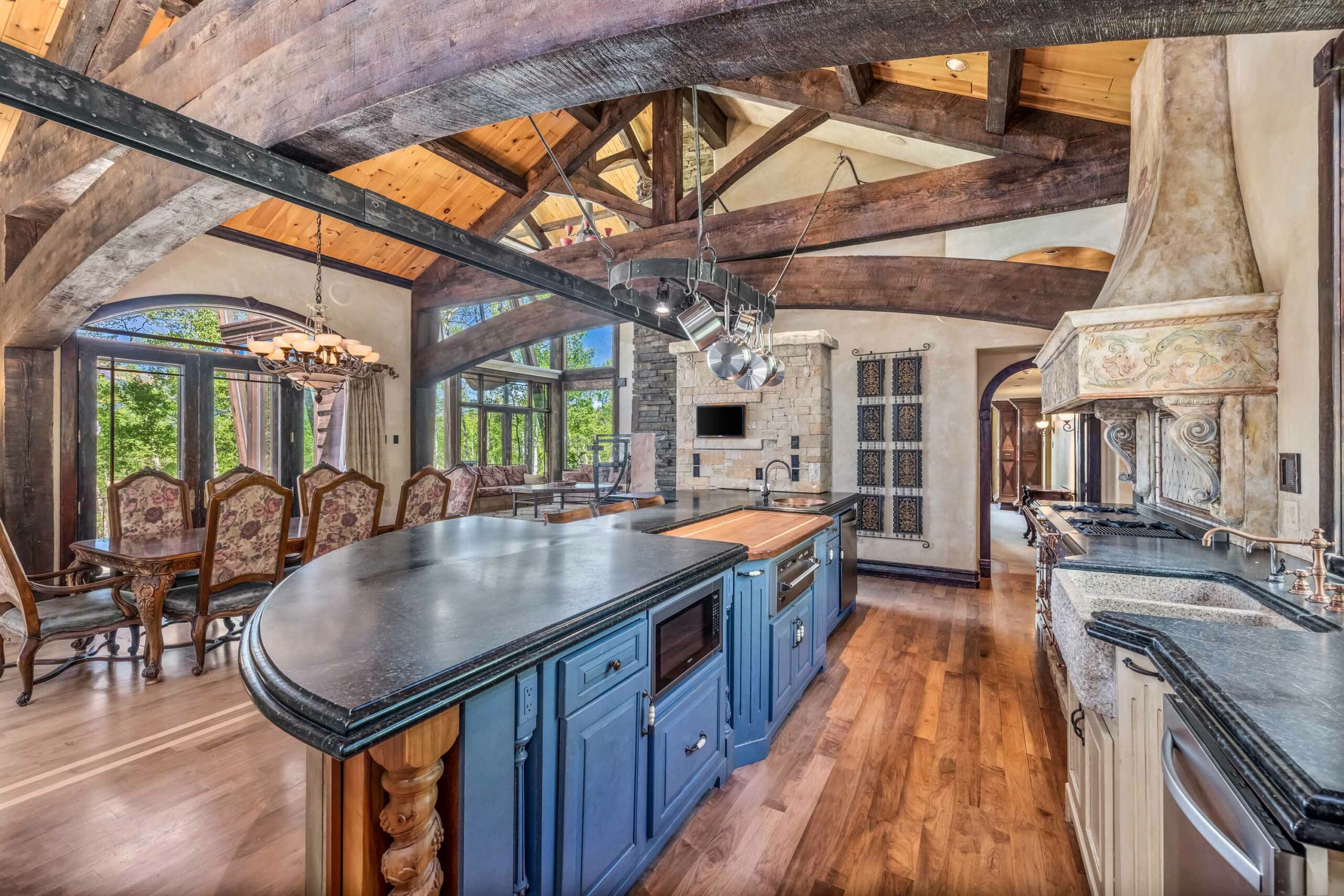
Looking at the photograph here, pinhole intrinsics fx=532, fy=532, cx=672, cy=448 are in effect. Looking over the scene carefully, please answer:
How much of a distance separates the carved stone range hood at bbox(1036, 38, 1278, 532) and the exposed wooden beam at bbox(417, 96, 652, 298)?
3845 millimetres

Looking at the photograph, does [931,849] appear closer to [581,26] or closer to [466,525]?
[466,525]

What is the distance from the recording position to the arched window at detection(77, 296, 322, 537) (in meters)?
4.36

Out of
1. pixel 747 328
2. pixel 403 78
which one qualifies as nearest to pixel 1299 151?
pixel 747 328

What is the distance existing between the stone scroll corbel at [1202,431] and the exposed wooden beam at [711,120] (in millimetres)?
5280

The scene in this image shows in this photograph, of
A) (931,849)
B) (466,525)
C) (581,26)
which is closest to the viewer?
(581,26)

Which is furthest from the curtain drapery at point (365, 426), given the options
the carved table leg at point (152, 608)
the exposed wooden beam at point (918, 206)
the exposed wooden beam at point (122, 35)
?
the exposed wooden beam at point (918, 206)

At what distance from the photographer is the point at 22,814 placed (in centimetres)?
185

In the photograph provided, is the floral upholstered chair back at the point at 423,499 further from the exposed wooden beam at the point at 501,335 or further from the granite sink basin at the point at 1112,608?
the granite sink basin at the point at 1112,608

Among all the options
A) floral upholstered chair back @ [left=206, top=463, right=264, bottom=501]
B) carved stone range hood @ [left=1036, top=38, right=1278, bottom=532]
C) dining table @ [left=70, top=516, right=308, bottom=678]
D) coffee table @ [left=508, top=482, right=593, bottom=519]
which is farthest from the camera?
coffee table @ [left=508, top=482, right=593, bottom=519]

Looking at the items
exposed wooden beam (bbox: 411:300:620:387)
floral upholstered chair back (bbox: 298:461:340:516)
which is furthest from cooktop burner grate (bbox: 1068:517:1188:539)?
floral upholstered chair back (bbox: 298:461:340:516)

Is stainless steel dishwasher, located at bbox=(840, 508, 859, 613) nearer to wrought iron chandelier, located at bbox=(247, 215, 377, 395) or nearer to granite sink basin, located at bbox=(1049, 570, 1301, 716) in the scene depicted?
granite sink basin, located at bbox=(1049, 570, 1301, 716)

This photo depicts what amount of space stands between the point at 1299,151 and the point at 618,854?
289 cm

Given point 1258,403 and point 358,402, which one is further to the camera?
point 358,402

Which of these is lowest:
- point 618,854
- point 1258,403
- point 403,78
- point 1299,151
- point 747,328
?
point 618,854
